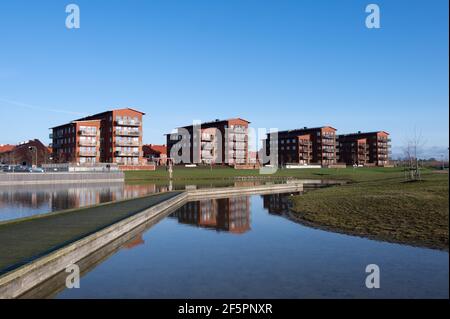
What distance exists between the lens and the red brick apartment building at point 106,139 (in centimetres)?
9862

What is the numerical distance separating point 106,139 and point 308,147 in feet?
251

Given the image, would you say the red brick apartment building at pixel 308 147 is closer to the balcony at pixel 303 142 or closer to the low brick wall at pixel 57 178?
the balcony at pixel 303 142

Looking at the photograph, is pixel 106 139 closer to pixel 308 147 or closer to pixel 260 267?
pixel 308 147

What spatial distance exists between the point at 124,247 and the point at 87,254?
2.23 meters

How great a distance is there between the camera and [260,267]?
13094 mm

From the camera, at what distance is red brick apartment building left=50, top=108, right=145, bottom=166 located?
3883 inches

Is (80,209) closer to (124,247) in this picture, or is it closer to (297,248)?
(124,247)

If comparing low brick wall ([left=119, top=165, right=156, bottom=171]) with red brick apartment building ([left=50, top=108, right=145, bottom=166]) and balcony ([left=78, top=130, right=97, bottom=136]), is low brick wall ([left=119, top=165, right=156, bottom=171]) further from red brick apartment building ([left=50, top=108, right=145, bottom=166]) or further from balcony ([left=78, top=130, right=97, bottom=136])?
balcony ([left=78, top=130, right=97, bottom=136])

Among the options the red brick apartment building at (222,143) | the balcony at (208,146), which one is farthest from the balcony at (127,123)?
Result: the balcony at (208,146)

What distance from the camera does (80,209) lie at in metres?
24.2

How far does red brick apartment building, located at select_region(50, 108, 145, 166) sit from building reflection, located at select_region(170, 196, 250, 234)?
225 ft

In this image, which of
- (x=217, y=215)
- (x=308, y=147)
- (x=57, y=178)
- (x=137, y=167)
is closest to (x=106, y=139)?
(x=137, y=167)

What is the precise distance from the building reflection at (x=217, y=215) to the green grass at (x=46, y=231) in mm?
4023
